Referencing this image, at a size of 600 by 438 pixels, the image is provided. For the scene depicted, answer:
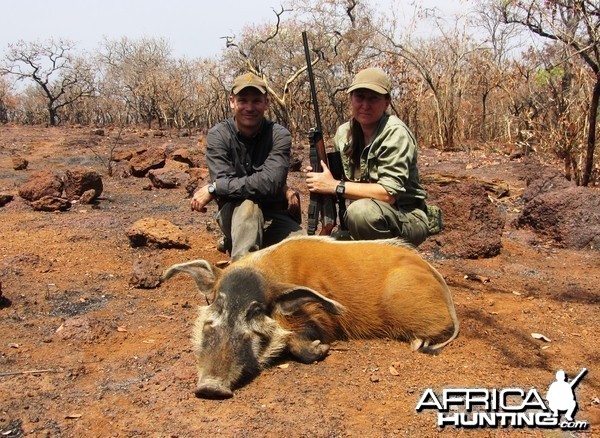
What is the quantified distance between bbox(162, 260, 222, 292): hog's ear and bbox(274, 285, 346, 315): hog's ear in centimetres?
46

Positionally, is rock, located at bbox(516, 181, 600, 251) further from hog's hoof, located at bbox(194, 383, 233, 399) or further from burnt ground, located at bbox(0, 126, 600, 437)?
hog's hoof, located at bbox(194, 383, 233, 399)

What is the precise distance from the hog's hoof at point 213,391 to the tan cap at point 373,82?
243 cm

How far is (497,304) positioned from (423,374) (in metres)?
1.66

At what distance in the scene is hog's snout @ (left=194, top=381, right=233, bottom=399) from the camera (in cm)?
295

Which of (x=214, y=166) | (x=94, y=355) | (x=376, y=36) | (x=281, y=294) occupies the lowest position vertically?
(x=94, y=355)

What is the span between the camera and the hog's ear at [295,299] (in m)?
3.35

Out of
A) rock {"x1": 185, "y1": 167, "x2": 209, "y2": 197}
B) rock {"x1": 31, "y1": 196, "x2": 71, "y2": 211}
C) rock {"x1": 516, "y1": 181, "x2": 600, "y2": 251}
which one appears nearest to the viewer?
rock {"x1": 516, "y1": 181, "x2": 600, "y2": 251}

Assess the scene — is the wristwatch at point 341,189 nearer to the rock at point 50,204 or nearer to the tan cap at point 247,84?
the tan cap at point 247,84

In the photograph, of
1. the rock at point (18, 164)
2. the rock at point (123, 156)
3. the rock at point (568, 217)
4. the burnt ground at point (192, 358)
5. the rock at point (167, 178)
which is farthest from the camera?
the rock at point (123, 156)

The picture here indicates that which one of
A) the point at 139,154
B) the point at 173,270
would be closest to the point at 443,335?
the point at 173,270

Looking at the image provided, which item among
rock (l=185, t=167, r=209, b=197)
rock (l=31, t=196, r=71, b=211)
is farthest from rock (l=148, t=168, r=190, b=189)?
rock (l=31, t=196, r=71, b=211)

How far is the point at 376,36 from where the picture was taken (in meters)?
24.1

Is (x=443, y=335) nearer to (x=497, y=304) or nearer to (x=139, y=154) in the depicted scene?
(x=497, y=304)

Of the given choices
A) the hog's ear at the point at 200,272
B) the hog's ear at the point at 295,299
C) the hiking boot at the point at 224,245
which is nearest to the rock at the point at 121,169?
the hiking boot at the point at 224,245
